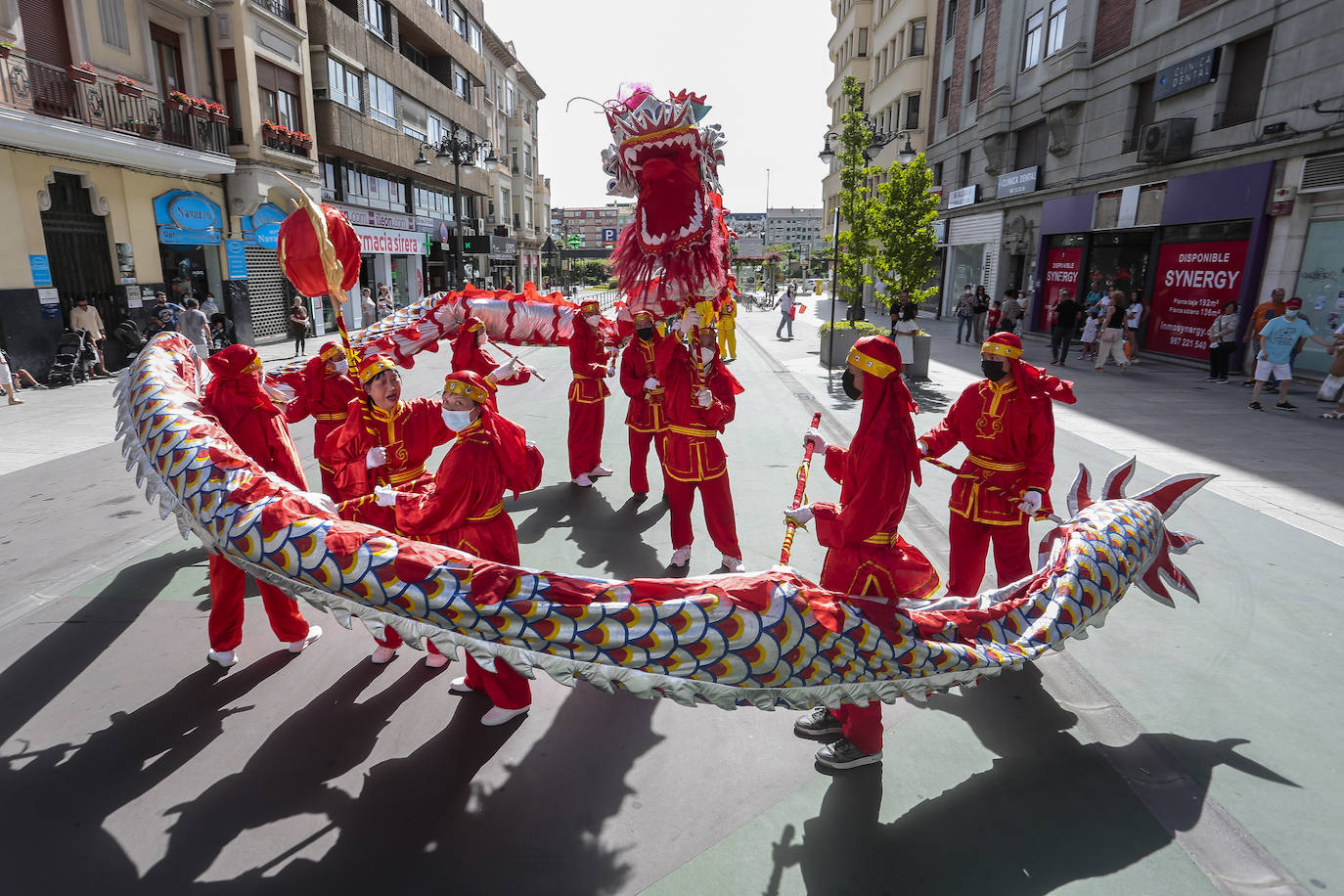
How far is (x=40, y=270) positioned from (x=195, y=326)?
7.67ft

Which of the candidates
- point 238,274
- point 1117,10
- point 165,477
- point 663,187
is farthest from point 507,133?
point 165,477

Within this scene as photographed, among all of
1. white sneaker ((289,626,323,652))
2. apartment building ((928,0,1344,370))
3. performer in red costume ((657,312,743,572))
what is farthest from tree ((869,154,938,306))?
white sneaker ((289,626,323,652))

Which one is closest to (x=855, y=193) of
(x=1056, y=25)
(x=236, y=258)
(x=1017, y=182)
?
(x=1017, y=182)

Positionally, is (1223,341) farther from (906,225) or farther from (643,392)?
(643,392)

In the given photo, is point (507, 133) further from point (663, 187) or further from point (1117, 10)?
point (663, 187)

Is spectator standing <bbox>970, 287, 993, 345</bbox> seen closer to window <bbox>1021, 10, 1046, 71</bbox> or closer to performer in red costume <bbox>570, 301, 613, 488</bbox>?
window <bbox>1021, 10, 1046, 71</bbox>

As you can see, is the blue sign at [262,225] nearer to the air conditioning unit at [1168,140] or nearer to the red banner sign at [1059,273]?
the red banner sign at [1059,273]

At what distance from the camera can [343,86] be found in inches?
831

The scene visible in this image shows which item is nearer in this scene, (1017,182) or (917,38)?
(1017,182)

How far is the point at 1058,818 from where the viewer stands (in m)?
2.84

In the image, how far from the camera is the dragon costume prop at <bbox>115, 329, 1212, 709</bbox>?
92.0 inches

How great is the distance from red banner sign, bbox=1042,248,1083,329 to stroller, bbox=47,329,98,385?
Result: 68.5 feet

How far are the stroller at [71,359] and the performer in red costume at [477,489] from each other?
41.1ft

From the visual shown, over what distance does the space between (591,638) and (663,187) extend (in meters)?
4.38
